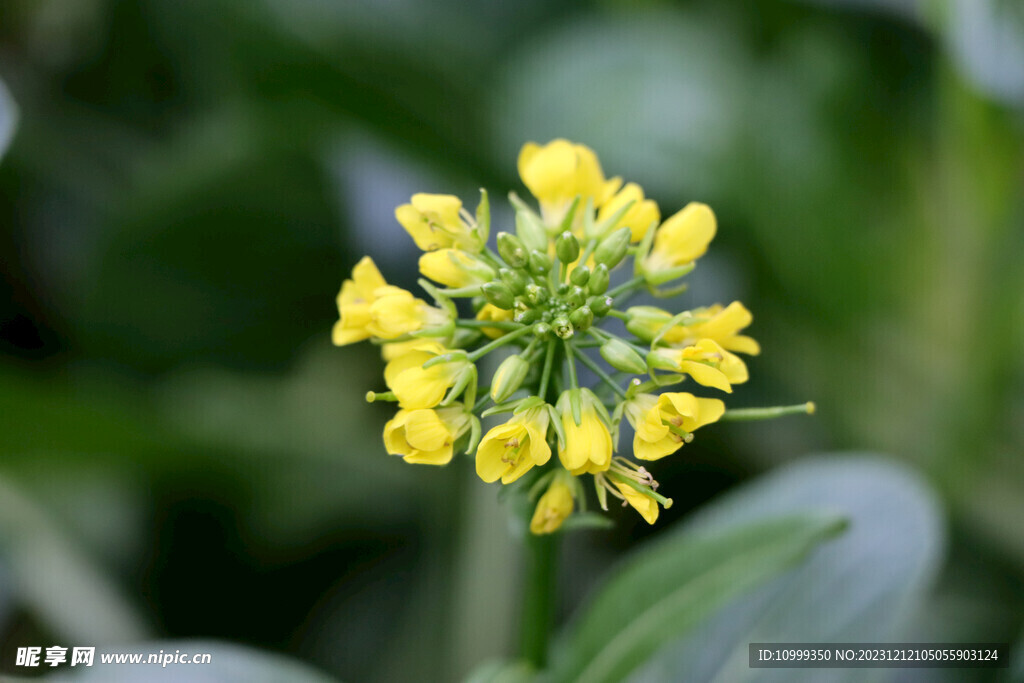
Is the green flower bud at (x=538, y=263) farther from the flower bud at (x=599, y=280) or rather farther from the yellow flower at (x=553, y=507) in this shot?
the yellow flower at (x=553, y=507)

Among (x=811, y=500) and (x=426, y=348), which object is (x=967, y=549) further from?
(x=426, y=348)

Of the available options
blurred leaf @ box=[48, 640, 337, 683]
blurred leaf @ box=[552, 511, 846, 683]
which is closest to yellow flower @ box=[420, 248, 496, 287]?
blurred leaf @ box=[552, 511, 846, 683]

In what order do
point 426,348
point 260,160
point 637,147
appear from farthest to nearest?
point 637,147 → point 260,160 → point 426,348

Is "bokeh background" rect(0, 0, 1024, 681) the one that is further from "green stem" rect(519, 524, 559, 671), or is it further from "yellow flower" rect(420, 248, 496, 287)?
"yellow flower" rect(420, 248, 496, 287)

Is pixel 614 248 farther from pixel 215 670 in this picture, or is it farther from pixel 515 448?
pixel 215 670

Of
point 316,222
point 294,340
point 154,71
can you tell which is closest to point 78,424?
point 294,340

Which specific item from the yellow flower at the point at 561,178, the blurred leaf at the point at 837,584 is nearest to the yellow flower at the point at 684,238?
the yellow flower at the point at 561,178
